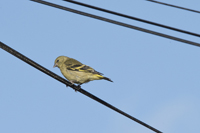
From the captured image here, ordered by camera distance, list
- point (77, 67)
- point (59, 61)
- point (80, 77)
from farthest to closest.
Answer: point (59, 61), point (77, 67), point (80, 77)

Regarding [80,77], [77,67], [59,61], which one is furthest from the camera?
[59,61]

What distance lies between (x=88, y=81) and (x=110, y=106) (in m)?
4.51

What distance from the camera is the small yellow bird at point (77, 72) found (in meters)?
11.4

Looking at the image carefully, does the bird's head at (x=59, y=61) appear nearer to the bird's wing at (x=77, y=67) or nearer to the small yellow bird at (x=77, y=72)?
the small yellow bird at (x=77, y=72)

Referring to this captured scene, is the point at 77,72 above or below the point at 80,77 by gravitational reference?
above

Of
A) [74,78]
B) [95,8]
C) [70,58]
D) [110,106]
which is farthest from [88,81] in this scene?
[110,106]

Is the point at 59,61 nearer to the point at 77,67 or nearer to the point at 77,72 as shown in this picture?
the point at 77,67

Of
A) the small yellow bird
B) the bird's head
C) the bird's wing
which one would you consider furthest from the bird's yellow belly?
the bird's head

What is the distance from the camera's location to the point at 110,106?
23.7 feet

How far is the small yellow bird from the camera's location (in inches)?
450

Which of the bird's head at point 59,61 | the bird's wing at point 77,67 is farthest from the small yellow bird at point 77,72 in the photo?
the bird's head at point 59,61

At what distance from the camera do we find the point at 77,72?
1166 cm

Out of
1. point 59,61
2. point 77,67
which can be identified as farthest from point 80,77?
point 59,61

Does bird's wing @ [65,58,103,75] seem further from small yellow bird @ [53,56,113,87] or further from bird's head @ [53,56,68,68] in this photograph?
bird's head @ [53,56,68,68]
